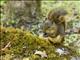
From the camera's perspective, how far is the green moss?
2740 millimetres

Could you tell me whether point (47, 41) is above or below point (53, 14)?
below

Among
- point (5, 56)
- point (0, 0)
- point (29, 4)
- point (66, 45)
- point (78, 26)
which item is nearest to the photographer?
point (5, 56)

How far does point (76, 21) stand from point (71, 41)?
695 millimetres

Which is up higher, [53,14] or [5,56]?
[53,14]

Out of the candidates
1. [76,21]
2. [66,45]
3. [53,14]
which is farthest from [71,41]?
[76,21]

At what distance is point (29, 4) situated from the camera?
13.7ft

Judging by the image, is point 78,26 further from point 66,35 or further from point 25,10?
point 25,10

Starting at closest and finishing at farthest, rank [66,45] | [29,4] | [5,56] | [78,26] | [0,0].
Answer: [5,56], [66,45], [78,26], [29,4], [0,0]

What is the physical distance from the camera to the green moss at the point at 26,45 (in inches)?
108

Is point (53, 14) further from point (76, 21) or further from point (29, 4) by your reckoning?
point (29, 4)

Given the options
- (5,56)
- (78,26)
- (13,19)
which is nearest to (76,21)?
(78,26)

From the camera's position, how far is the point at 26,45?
9.55 feet

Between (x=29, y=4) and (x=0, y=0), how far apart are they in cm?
171

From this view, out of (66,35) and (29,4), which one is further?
(29,4)
